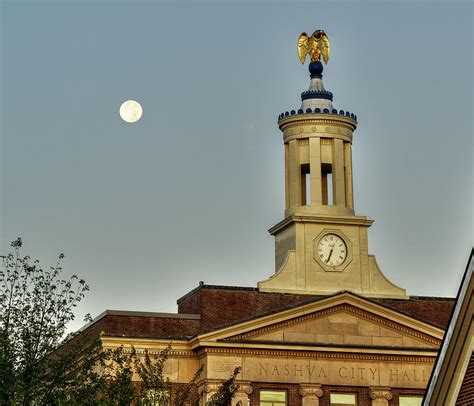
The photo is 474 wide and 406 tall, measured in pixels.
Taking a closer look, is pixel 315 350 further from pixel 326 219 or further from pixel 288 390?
pixel 326 219

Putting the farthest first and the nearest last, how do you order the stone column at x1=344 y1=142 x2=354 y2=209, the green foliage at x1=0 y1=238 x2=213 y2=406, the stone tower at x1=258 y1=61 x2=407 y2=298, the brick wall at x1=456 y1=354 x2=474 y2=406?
the stone column at x1=344 y1=142 x2=354 y2=209 → the stone tower at x1=258 y1=61 x2=407 y2=298 → the green foliage at x1=0 y1=238 x2=213 y2=406 → the brick wall at x1=456 y1=354 x2=474 y2=406

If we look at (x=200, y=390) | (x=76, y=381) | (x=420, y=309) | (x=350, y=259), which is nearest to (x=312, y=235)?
(x=350, y=259)

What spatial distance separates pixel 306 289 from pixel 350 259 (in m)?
2.82

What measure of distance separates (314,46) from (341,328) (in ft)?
49.3

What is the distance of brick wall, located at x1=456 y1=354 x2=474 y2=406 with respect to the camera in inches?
656

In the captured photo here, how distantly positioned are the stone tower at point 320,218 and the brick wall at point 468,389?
34.6 metres

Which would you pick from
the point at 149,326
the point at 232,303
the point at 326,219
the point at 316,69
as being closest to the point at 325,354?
the point at 232,303

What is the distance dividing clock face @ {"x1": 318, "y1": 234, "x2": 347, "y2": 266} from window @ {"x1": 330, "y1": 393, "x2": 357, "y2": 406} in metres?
6.22

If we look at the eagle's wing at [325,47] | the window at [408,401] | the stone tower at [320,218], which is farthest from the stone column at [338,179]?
the window at [408,401]

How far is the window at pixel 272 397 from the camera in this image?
49250mm

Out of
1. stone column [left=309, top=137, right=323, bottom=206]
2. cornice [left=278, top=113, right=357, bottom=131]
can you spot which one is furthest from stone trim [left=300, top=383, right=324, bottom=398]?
cornice [left=278, top=113, right=357, bottom=131]

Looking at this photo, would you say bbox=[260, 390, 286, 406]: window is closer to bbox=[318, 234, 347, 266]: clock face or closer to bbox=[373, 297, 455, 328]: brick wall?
bbox=[373, 297, 455, 328]: brick wall

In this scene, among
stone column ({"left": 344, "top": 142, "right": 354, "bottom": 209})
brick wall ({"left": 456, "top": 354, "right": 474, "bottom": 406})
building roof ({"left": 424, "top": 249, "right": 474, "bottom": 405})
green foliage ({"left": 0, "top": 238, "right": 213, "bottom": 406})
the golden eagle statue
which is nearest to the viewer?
building roof ({"left": 424, "top": 249, "right": 474, "bottom": 405})

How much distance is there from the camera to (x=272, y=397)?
4944 cm
